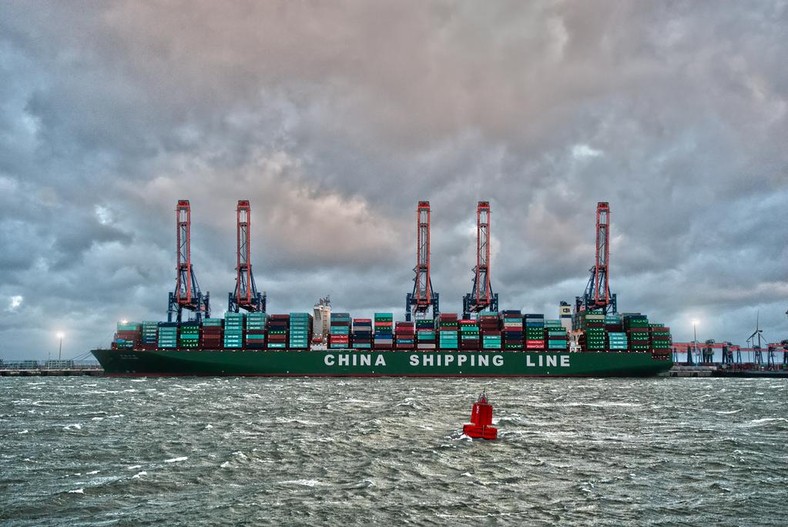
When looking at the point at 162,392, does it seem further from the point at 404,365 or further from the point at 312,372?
the point at 404,365

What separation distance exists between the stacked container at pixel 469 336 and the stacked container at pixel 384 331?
10.0 meters

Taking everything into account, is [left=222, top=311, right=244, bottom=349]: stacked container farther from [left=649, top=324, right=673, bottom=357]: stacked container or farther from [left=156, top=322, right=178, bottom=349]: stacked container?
[left=649, top=324, right=673, bottom=357]: stacked container

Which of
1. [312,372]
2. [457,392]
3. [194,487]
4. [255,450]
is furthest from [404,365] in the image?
[194,487]

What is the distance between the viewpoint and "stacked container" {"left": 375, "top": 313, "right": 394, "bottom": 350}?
94562mm

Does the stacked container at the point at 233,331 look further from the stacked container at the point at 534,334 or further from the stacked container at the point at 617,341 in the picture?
the stacked container at the point at 617,341

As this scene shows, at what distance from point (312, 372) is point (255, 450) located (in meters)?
65.4

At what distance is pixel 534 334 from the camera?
9469 centimetres

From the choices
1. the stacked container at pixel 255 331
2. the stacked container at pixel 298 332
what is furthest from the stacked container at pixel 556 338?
the stacked container at pixel 255 331

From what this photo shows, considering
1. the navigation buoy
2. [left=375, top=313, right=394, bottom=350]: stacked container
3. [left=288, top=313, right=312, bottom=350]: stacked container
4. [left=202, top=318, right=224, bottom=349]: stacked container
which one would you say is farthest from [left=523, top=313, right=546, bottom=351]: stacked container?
the navigation buoy

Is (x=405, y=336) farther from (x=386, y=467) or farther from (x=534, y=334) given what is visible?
(x=386, y=467)

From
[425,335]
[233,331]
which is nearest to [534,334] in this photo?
[425,335]

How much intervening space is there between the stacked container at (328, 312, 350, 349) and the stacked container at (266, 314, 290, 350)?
634cm

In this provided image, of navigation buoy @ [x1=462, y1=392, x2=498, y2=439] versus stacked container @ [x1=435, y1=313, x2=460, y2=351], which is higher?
stacked container @ [x1=435, y1=313, x2=460, y2=351]

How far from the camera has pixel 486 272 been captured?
340 ft
